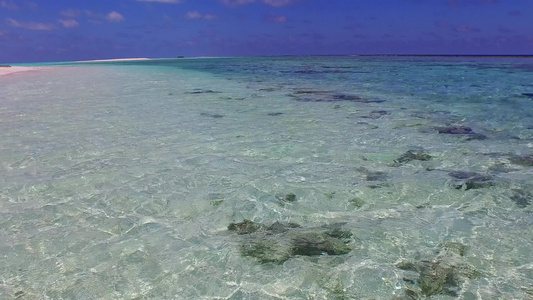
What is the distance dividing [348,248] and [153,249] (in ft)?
8.08

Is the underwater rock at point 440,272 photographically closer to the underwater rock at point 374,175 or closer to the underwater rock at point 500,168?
the underwater rock at point 374,175

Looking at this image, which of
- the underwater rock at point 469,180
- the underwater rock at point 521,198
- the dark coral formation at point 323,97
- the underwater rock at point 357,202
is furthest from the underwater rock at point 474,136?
the dark coral formation at point 323,97

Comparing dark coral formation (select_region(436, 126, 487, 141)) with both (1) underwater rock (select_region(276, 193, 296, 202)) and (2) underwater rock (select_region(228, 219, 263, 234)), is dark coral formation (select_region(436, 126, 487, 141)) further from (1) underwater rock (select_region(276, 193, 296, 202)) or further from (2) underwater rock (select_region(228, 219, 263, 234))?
(2) underwater rock (select_region(228, 219, 263, 234))

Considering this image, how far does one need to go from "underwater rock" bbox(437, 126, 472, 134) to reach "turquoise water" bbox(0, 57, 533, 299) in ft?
0.23

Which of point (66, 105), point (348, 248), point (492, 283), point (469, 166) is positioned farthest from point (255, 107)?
point (492, 283)

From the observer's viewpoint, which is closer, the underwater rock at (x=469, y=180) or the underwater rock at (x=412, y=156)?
the underwater rock at (x=469, y=180)

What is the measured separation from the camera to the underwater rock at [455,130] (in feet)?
35.2

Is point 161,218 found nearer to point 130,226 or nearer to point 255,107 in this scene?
point 130,226

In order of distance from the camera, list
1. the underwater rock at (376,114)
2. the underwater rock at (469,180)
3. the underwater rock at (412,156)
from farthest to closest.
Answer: the underwater rock at (376,114)
the underwater rock at (412,156)
the underwater rock at (469,180)

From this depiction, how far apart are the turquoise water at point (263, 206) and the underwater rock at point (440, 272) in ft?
0.07

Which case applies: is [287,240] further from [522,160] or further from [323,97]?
[323,97]

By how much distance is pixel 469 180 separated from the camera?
695 centimetres

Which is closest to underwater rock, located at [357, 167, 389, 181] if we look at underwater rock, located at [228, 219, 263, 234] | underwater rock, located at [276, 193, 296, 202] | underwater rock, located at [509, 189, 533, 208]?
underwater rock, located at [276, 193, 296, 202]

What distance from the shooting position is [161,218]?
5.69 m
